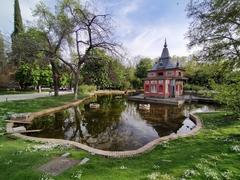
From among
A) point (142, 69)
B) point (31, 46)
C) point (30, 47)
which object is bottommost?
point (30, 47)

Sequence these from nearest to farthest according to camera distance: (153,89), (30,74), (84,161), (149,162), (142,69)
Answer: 1. (84,161)
2. (149,162)
3. (30,74)
4. (153,89)
5. (142,69)

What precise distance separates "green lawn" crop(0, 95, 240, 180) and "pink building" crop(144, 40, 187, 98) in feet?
88.8

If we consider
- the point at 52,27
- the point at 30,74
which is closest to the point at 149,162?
the point at 52,27

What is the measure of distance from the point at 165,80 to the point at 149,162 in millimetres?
30169

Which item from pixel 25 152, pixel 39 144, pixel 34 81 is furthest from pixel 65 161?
pixel 34 81

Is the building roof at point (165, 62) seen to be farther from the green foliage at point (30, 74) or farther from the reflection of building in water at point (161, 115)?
the green foliage at point (30, 74)

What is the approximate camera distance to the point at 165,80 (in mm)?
35875

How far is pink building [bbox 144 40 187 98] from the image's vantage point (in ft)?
Answer: 119

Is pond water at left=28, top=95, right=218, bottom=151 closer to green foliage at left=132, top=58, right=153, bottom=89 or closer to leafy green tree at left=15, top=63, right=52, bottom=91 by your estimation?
leafy green tree at left=15, top=63, right=52, bottom=91

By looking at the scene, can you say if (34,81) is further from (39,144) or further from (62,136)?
(39,144)

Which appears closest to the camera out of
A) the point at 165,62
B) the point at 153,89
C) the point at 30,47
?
the point at 30,47

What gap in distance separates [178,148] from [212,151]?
4.52 feet

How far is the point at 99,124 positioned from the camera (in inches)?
636

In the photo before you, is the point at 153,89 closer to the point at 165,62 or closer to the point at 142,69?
the point at 165,62
